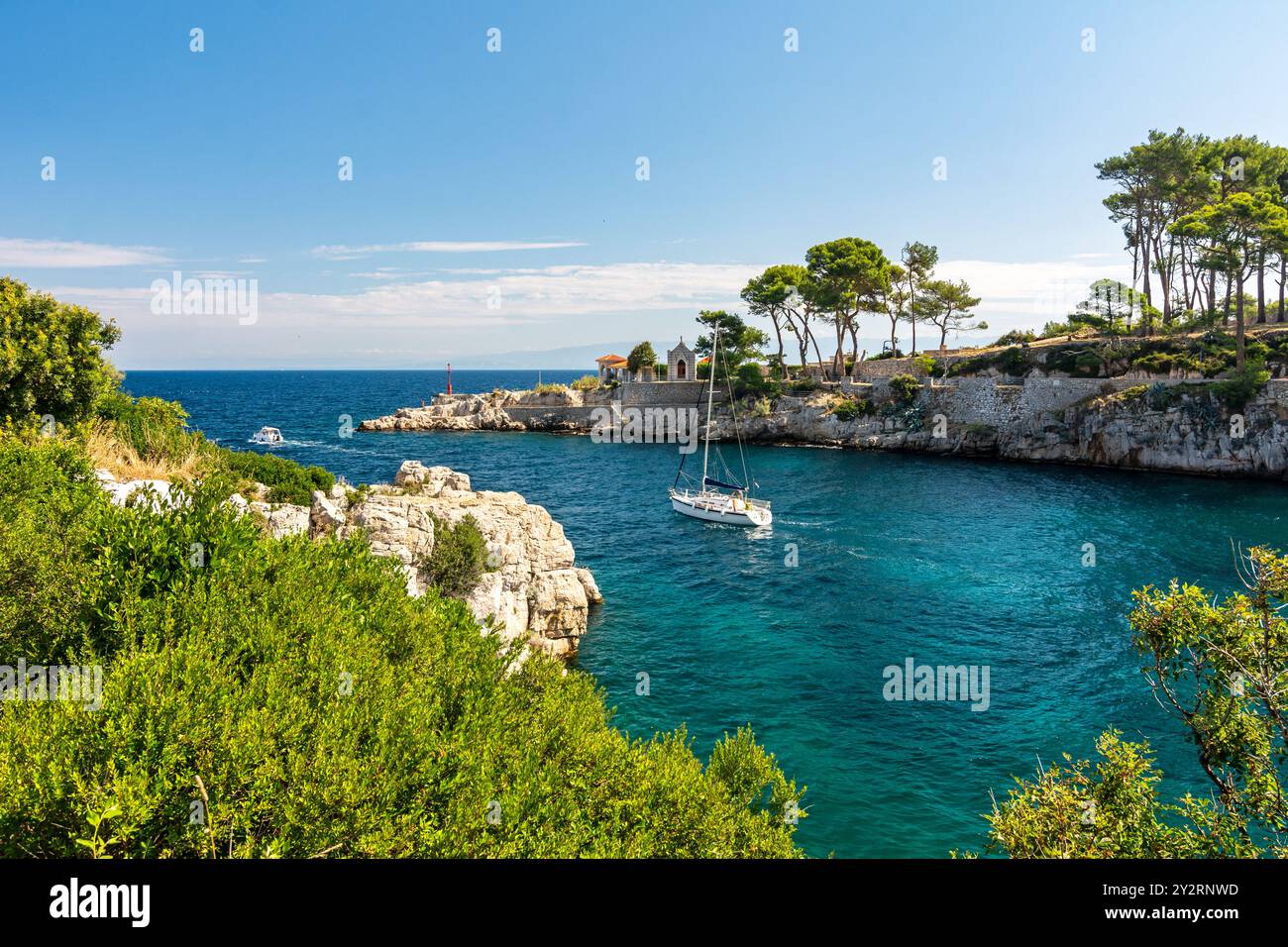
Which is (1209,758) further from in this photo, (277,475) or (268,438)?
(268,438)

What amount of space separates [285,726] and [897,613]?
25.3 m

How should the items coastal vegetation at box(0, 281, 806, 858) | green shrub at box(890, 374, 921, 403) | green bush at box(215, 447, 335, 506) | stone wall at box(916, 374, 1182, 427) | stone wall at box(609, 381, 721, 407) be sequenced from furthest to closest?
stone wall at box(609, 381, 721, 407) < green shrub at box(890, 374, 921, 403) < stone wall at box(916, 374, 1182, 427) < green bush at box(215, 447, 335, 506) < coastal vegetation at box(0, 281, 806, 858)

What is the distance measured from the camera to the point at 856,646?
24875mm

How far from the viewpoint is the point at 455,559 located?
22.2 metres

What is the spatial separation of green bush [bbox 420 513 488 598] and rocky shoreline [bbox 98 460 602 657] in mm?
229

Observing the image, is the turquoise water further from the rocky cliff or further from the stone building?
the stone building

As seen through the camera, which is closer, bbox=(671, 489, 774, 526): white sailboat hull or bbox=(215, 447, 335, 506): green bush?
bbox=(215, 447, 335, 506): green bush

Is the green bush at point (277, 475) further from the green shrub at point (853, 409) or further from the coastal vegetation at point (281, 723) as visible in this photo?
the green shrub at point (853, 409)

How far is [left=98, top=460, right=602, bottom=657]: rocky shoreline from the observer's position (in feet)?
66.3

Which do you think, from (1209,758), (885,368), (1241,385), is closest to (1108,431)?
(1241,385)

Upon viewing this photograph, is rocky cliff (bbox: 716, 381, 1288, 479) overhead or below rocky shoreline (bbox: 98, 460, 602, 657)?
overhead

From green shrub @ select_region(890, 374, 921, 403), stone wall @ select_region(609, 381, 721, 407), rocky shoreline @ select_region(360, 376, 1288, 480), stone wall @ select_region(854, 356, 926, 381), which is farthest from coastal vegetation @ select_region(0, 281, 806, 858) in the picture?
stone wall @ select_region(609, 381, 721, 407)

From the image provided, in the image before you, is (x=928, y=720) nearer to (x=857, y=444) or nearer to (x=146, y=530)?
(x=146, y=530)

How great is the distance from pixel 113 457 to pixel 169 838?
64.7 ft
